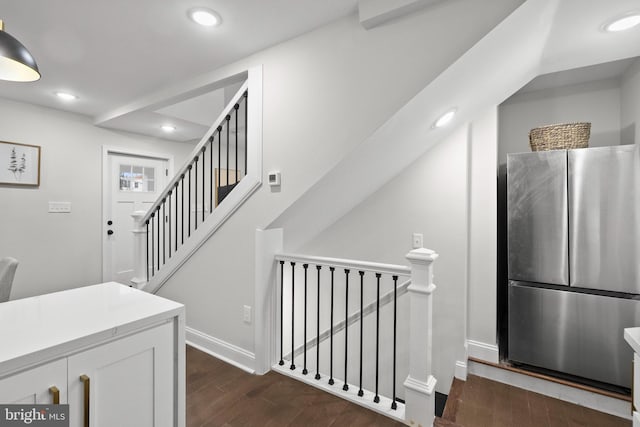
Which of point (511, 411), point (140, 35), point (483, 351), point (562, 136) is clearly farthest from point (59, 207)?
point (562, 136)

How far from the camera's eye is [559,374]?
2324 millimetres

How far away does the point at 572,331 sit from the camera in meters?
2.27

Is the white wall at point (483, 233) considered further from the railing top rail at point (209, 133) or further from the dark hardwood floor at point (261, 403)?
the railing top rail at point (209, 133)

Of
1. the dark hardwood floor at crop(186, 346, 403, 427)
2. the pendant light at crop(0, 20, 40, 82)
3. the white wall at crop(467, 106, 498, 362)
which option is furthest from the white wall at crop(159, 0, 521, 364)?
the pendant light at crop(0, 20, 40, 82)

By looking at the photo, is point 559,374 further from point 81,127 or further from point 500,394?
point 81,127

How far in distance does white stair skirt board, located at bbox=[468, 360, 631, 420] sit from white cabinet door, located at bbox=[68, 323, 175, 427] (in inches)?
94.0

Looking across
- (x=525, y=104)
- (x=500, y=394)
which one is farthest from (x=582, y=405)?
(x=525, y=104)

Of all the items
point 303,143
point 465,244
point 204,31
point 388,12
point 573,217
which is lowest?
point 465,244

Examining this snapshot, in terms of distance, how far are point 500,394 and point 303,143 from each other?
2370 millimetres

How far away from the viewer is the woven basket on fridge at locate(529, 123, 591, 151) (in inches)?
90.3

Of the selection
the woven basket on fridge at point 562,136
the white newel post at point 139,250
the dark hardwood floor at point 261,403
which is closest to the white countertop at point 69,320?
the dark hardwood floor at point 261,403

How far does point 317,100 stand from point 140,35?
137 centimetres

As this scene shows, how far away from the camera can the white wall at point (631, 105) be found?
88.0 inches

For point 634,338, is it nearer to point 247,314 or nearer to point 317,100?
point 317,100
